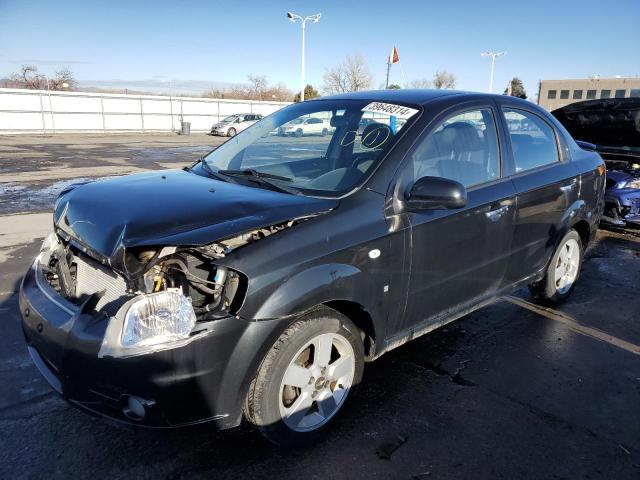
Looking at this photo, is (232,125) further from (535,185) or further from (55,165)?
(535,185)

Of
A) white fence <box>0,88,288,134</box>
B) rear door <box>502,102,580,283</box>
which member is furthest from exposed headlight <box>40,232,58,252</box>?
white fence <box>0,88,288,134</box>

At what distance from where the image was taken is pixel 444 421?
2.91 meters

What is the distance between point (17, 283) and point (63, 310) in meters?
2.79

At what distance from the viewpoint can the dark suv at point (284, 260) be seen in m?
2.17

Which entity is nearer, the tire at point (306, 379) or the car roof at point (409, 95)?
the tire at point (306, 379)

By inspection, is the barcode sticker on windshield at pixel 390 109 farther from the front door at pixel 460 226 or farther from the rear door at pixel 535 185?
the rear door at pixel 535 185

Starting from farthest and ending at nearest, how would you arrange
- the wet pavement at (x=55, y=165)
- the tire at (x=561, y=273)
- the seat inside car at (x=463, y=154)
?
the wet pavement at (x=55, y=165)
the tire at (x=561, y=273)
the seat inside car at (x=463, y=154)

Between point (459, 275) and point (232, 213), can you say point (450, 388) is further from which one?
point (232, 213)

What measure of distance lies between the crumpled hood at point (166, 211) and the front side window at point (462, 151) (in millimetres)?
789

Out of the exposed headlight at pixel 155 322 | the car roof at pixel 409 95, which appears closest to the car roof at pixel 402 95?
the car roof at pixel 409 95

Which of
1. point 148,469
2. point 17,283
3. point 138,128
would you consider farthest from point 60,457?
point 138,128

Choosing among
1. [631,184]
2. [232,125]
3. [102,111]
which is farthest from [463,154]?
[102,111]

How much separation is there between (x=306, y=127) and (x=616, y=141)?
5.94 metres

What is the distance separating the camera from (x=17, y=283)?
4734mm
